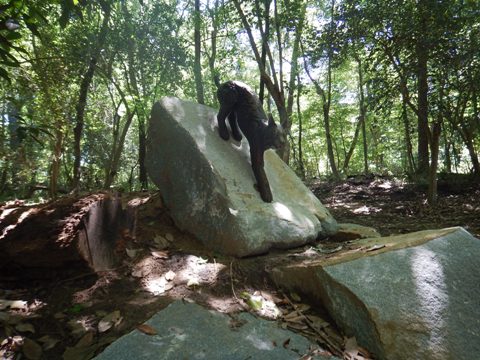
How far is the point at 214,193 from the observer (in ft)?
11.3

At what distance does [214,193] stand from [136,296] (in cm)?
133

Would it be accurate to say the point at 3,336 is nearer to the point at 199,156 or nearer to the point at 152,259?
the point at 152,259

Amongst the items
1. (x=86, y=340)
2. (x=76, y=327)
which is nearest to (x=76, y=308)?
(x=76, y=327)

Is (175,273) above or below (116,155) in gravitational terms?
below

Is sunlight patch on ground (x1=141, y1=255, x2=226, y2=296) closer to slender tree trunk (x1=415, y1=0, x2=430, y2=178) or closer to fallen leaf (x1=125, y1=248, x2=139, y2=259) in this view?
fallen leaf (x1=125, y1=248, x2=139, y2=259)

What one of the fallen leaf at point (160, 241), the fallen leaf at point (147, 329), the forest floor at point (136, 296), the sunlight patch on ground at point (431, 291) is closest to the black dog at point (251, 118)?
the forest floor at point (136, 296)

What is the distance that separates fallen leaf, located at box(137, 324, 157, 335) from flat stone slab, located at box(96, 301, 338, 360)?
0.02m

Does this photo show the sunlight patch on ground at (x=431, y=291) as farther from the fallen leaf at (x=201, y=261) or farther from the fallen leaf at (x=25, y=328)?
the fallen leaf at (x=25, y=328)

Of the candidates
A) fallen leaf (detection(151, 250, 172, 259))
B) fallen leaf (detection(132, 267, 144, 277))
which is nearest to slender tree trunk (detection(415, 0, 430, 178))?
fallen leaf (detection(151, 250, 172, 259))

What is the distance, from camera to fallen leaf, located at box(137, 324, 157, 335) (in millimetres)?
2006

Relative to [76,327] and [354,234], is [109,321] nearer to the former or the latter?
[76,327]

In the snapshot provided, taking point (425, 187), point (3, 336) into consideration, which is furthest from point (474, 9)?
point (3, 336)

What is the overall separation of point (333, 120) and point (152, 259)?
16.9m

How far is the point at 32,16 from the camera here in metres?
2.41
